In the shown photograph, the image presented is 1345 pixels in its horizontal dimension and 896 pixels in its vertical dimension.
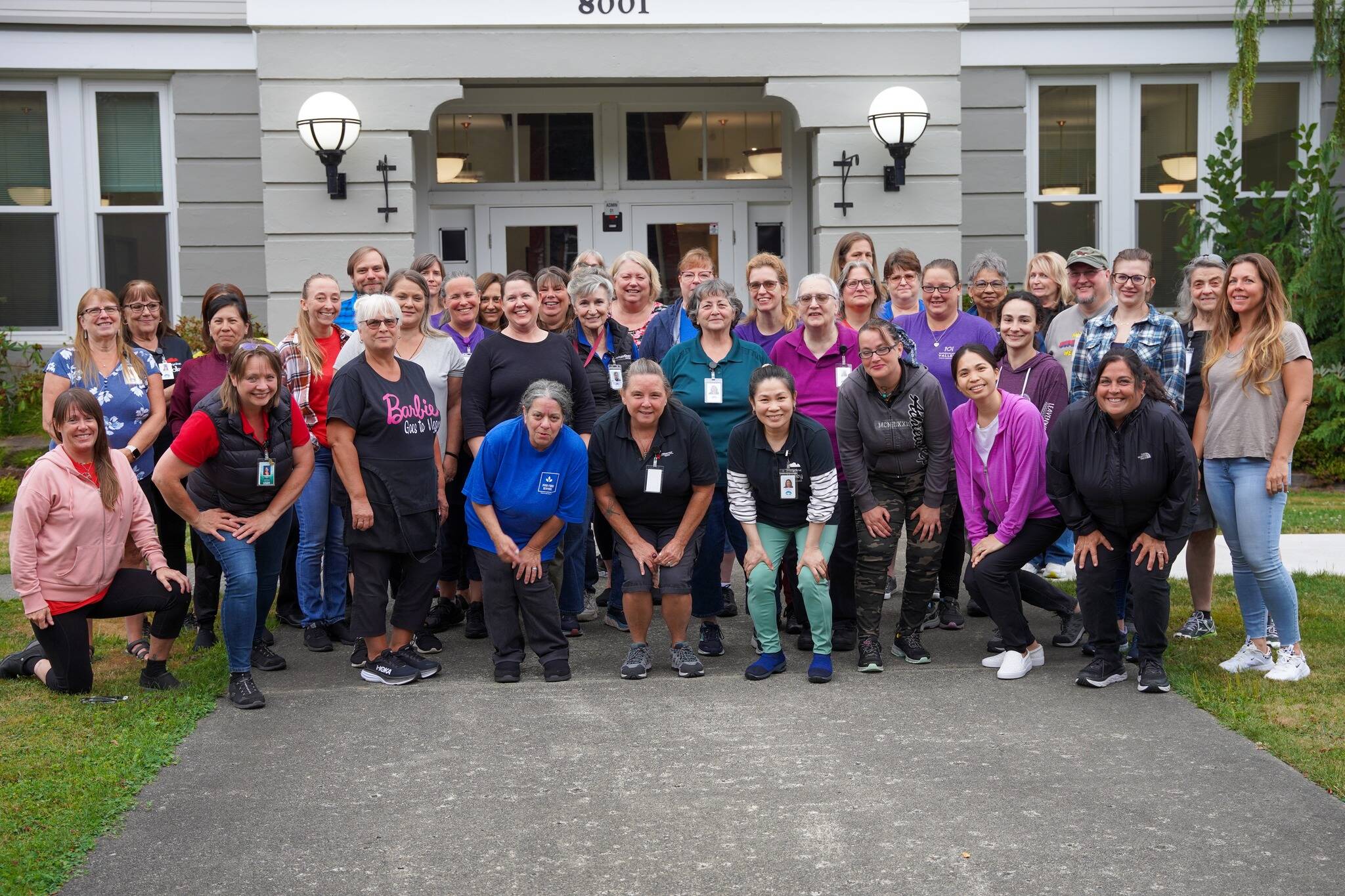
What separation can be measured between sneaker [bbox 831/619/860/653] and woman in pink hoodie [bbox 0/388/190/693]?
10.2 ft

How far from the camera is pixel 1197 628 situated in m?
6.61

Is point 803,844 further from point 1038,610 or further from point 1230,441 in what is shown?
point 1038,610

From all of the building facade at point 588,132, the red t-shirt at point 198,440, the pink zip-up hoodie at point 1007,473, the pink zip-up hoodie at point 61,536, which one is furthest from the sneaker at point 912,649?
the building facade at point 588,132

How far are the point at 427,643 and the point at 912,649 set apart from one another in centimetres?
244

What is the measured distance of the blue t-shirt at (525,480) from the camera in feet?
19.9

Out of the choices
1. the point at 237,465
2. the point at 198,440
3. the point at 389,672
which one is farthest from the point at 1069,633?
the point at 198,440

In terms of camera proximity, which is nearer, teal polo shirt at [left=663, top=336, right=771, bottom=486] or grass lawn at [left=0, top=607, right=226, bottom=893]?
grass lawn at [left=0, top=607, right=226, bottom=893]

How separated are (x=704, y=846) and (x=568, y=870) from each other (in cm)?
45

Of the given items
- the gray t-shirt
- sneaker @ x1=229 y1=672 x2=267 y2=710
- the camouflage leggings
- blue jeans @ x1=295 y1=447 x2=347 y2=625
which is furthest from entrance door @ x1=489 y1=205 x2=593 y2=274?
the gray t-shirt

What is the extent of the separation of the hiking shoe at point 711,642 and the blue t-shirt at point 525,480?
94cm

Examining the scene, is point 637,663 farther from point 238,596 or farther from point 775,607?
point 238,596

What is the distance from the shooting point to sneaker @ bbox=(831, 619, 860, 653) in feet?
21.3

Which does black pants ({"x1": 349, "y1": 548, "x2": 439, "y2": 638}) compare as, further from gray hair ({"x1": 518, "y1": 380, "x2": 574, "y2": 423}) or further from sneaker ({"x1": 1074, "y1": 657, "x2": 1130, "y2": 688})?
sneaker ({"x1": 1074, "y1": 657, "x2": 1130, "y2": 688})

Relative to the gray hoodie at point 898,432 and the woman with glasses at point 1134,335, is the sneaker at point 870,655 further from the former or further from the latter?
the woman with glasses at point 1134,335
